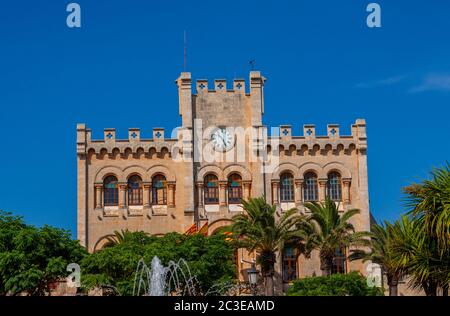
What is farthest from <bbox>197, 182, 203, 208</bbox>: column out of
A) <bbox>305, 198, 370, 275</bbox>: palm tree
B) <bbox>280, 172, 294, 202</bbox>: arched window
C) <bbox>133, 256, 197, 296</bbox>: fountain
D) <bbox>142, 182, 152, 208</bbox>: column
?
<bbox>133, 256, 197, 296</bbox>: fountain

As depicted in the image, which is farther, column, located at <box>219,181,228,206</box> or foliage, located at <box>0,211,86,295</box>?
column, located at <box>219,181,228,206</box>

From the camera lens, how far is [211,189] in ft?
185

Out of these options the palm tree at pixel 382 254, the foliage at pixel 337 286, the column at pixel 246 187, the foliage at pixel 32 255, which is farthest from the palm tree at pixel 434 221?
the column at pixel 246 187

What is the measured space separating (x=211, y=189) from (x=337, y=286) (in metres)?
17.8

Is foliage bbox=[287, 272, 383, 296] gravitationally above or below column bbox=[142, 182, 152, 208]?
below

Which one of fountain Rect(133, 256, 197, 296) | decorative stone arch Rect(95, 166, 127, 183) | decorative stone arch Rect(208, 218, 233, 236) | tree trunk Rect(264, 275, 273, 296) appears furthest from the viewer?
decorative stone arch Rect(95, 166, 127, 183)

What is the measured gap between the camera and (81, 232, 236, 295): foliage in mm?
43719

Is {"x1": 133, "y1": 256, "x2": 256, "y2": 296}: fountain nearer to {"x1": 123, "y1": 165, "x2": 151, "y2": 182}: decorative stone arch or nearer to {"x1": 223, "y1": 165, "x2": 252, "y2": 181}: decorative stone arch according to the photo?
{"x1": 223, "y1": 165, "x2": 252, "y2": 181}: decorative stone arch

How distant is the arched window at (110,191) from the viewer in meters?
55.7

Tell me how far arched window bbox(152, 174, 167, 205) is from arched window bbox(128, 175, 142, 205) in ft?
2.98

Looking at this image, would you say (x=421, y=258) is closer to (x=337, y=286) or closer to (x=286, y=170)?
(x=337, y=286)

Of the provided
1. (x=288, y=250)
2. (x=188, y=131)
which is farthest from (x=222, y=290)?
(x=188, y=131)
